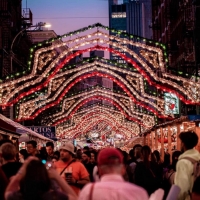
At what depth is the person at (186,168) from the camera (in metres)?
9.55

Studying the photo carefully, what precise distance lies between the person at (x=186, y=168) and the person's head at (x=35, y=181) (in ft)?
10.1

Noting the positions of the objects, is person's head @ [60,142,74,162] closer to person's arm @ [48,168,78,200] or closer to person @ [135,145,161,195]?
person @ [135,145,161,195]

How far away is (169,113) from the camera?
149 ft

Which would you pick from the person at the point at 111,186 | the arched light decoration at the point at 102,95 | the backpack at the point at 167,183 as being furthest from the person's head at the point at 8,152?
the arched light decoration at the point at 102,95

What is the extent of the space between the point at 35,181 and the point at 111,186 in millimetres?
852

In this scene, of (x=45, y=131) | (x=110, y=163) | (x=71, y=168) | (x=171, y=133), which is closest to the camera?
(x=110, y=163)

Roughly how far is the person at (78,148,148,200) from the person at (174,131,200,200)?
3.05 m

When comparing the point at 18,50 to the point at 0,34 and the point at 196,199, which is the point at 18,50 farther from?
the point at 196,199

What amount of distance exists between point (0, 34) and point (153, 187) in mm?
41733

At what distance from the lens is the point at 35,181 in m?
6.86

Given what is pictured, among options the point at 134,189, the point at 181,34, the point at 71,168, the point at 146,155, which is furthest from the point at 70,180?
the point at 181,34

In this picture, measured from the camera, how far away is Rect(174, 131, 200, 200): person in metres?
9.55

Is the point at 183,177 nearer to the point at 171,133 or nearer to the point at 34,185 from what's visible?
the point at 34,185

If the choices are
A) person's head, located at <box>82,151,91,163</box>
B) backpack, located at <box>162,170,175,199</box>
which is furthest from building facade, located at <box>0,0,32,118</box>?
backpack, located at <box>162,170,175,199</box>
